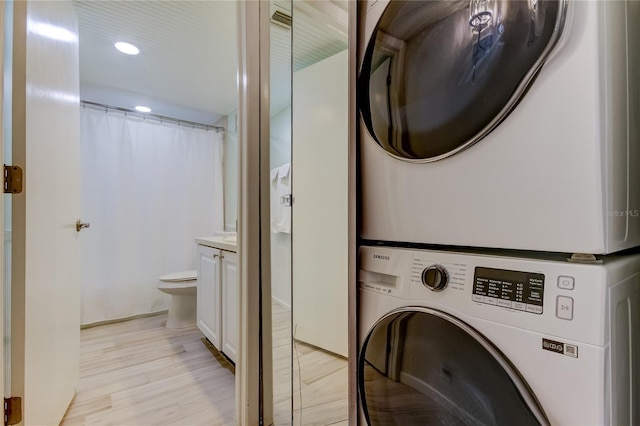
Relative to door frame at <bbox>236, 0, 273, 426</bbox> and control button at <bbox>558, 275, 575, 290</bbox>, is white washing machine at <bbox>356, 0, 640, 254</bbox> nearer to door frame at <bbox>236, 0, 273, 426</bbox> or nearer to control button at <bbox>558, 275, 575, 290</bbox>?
control button at <bbox>558, 275, 575, 290</bbox>

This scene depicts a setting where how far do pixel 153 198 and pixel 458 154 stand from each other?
3.07 meters

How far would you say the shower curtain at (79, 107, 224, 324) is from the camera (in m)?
2.71

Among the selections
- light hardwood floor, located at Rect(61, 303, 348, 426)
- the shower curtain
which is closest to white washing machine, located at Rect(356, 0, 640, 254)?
light hardwood floor, located at Rect(61, 303, 348, 426)

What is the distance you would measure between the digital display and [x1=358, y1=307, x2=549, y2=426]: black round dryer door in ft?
0.27

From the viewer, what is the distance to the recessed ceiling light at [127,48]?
2.04 meters

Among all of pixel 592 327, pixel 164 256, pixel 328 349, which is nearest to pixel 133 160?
pixel 164 256

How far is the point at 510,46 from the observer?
581 mm

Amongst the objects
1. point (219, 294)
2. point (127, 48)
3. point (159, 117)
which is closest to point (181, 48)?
point (127, 48)

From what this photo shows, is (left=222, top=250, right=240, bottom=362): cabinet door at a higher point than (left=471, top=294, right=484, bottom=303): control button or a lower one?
lower

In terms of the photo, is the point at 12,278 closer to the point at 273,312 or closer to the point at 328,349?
the point at 273,312

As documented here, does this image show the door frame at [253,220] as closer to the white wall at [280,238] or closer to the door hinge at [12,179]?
the white wall at [280,238]

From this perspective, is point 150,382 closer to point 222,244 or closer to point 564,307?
point 222,244

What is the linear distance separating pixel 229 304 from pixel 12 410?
3.02ft

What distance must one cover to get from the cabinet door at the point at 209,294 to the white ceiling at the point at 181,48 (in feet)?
3.71
